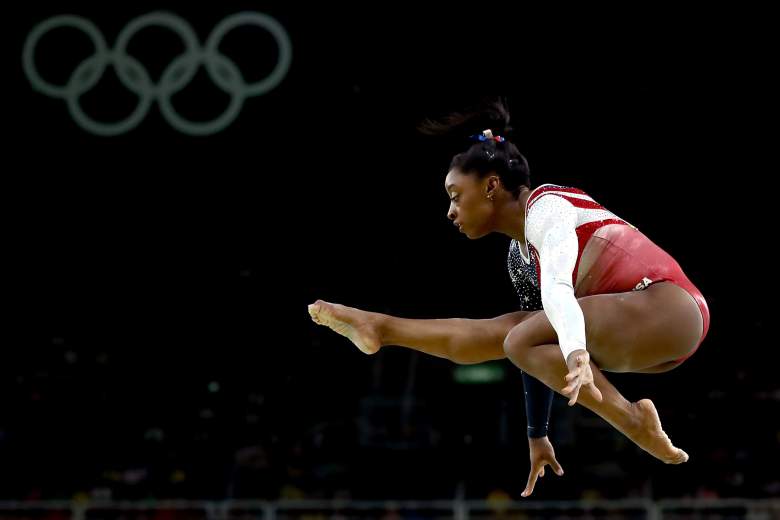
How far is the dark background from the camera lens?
8164 millimetres

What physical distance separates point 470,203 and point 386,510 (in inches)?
149

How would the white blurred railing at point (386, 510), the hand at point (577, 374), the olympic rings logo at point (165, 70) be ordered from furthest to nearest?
the olympic rings logo at point (165, 70) → the white blurred railing at point (386, 510) → the hand at point (577, 374)

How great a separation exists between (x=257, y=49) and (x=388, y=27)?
43.4 inches

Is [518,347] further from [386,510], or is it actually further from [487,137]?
[386,510]

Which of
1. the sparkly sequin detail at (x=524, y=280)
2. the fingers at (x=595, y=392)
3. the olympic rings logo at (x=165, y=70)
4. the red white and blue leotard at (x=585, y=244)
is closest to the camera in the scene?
the fingers at (x=595, y=392)

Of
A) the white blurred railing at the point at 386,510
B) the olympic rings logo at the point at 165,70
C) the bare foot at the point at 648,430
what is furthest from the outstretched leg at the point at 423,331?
the olympic rings logo at the point at 165,70

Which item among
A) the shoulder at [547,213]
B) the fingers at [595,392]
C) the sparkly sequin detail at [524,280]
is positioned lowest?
the fingers at [595,392]

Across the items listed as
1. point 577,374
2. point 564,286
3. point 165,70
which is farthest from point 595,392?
point 165,70

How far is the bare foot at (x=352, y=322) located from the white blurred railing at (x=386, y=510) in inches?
126

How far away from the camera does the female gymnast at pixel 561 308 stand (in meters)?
3.30

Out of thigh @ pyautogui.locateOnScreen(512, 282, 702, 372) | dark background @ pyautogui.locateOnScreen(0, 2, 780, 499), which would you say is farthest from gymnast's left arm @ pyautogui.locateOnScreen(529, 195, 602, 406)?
dark background @ pyautogui.locateOnScreen(0, 2, 780, 499)

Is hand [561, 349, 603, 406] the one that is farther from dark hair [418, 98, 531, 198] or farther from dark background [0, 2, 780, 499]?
dark background [0, 2, 780, 499]

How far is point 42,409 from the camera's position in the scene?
8852mm

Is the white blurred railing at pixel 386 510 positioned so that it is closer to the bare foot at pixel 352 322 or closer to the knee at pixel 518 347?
the bare foot at pixel 352 322
